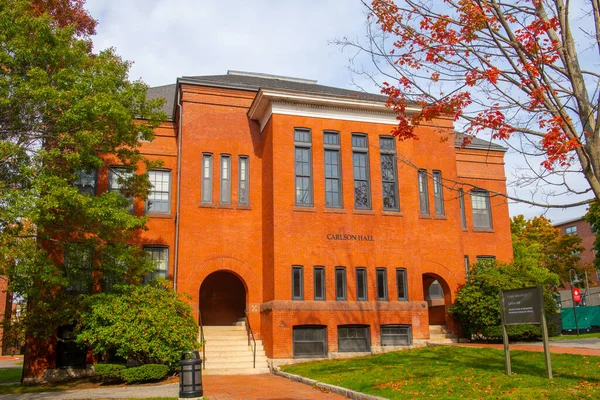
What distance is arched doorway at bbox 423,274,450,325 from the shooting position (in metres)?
23.9

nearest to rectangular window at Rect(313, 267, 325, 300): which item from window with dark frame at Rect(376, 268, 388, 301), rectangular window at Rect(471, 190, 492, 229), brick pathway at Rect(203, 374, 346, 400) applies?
window with dark frame at Rect(376, 268, 388, 301)

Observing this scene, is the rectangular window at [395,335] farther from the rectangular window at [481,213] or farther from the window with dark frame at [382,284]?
the rectangular window at [481,213]

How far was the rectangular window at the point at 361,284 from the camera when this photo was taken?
845 inches

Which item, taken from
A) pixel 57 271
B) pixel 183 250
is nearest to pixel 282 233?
pixel 183 250

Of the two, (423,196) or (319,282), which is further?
(423,196)

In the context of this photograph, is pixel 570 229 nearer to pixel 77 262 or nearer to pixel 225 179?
pixel 225 179

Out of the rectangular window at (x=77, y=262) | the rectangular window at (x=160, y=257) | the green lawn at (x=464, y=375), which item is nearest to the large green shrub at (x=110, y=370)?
the rectangular window at (x=77, y=262)

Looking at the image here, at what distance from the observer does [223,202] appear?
22.5 metres

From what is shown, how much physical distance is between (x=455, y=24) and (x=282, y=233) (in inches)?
502

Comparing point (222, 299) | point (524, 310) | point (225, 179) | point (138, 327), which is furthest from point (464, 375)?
point (222, 299)

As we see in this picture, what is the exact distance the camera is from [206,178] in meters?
22.5

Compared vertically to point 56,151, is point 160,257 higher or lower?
lower

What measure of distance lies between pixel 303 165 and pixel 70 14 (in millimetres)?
12375

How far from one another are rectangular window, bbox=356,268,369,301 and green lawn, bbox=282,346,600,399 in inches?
161
